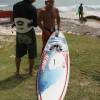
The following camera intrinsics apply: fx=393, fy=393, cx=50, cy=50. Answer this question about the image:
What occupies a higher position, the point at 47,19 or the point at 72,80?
the point at 47,19

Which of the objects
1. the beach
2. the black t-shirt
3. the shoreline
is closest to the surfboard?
the black t-shirt

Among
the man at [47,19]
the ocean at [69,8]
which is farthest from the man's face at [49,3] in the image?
the ocean at [69,8]

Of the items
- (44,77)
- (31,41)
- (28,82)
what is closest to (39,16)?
(31,41)

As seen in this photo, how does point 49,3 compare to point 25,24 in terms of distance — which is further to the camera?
point 49,3

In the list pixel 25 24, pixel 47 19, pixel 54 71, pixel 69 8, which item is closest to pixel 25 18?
pixel 25 24

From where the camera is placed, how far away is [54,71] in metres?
7.77

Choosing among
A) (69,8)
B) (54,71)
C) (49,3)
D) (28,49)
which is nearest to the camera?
(54,71)

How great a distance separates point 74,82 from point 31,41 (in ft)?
4.37

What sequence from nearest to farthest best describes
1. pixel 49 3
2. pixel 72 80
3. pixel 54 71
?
1. pixel 54 71
2. pixel 72 80
3. pixel 49 3

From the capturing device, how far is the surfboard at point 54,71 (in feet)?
22.9

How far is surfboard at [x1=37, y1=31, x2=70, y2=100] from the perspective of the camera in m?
6.99

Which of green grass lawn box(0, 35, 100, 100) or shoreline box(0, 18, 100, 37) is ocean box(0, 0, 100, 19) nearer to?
shoreline box(0, 18, 100, 37)

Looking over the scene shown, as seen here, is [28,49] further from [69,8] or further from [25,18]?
[69,8]

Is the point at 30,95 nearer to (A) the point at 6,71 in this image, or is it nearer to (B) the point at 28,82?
(B) the point at 28,82
